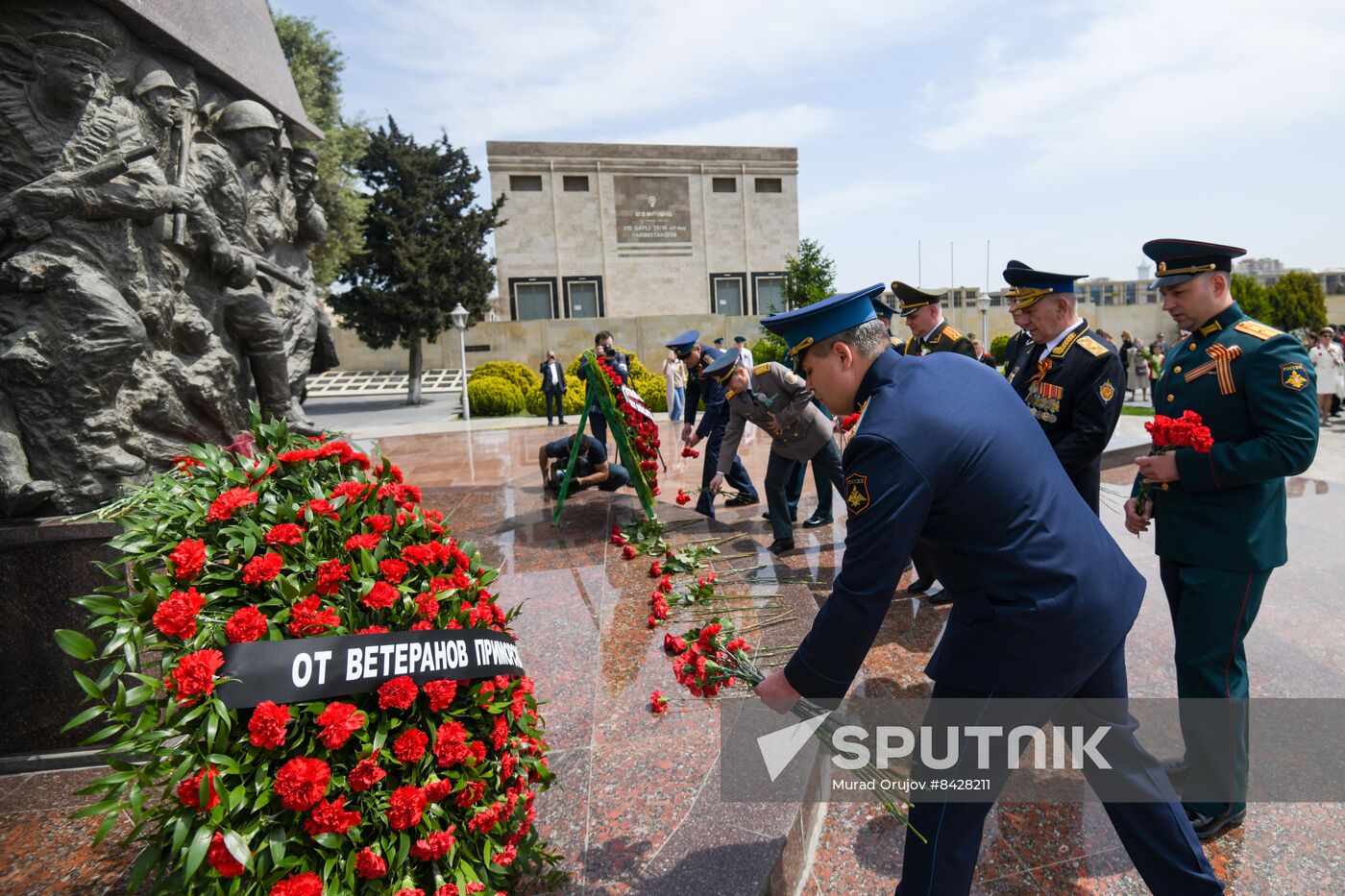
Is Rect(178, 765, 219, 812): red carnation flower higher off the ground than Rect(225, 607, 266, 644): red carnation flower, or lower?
lower

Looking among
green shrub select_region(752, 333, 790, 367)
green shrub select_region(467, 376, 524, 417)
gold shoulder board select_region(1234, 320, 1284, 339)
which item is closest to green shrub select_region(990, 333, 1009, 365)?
green shrub select_region(752, 333, 790, 367)

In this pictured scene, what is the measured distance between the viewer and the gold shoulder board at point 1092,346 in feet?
12.6

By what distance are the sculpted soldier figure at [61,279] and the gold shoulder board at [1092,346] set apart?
4.82 m

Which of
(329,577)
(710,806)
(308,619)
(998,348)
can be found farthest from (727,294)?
(308,619)

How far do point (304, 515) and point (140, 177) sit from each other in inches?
118

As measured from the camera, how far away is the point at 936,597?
4.95 m

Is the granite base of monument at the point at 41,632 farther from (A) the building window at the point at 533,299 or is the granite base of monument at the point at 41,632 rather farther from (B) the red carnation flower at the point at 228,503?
(A) the building window at the point at 533,299

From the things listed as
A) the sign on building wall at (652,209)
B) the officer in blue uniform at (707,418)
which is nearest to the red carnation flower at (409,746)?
the officer in blue uniform at (707,418)

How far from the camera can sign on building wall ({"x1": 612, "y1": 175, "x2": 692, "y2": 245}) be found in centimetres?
3947

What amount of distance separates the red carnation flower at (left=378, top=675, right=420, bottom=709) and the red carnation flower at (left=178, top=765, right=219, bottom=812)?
0.38 m

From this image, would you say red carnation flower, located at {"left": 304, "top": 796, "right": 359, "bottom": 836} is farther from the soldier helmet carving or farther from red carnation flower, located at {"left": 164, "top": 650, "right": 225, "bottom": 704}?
the soldier helmet carving

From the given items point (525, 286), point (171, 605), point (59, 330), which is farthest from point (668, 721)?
point (525, 286)

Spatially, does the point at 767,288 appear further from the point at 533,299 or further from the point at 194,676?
the point at 194,676

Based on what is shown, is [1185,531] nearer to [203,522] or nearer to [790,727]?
[790,727]
